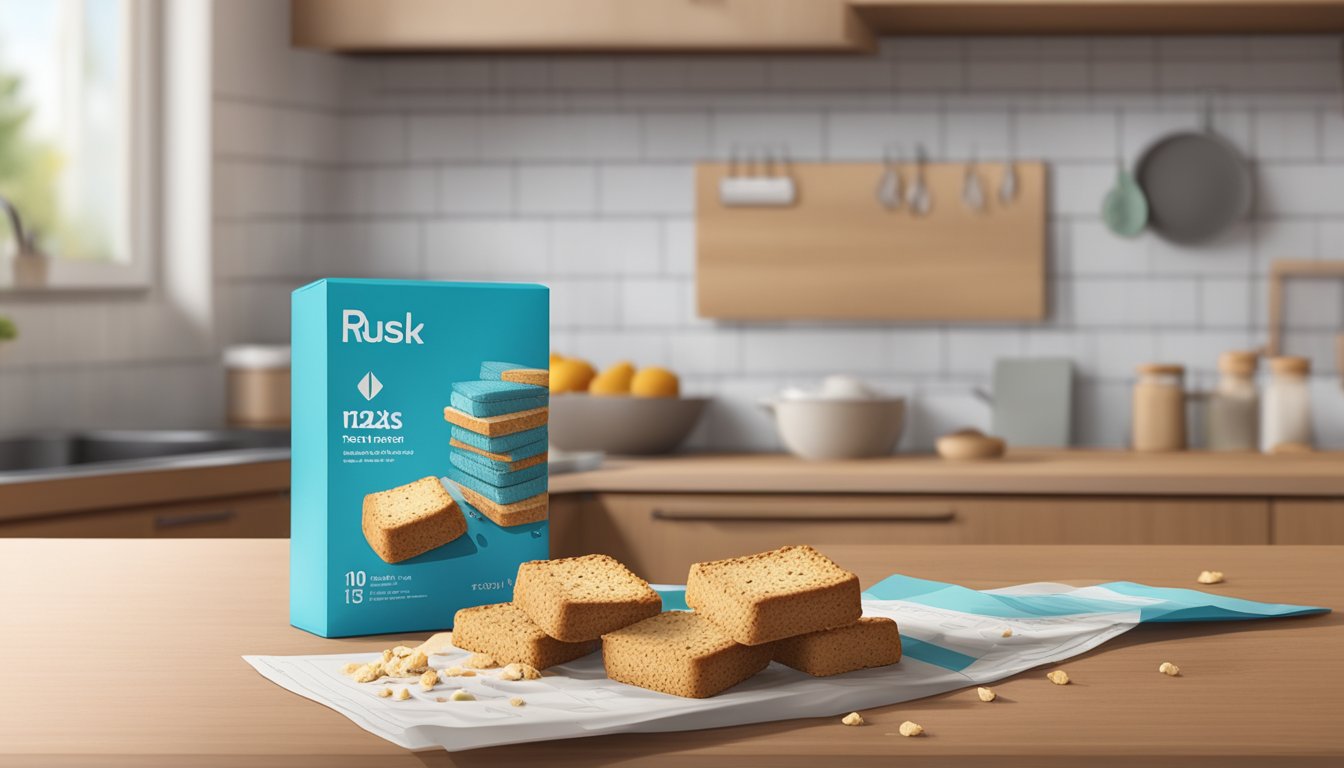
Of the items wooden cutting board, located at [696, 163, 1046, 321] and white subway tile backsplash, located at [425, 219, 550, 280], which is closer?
wooden cutting board, located at [696, 163, 1046, 321]

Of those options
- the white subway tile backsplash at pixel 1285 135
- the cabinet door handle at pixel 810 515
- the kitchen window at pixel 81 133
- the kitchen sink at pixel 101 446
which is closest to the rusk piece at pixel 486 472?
the cabinet door handle at pixel 810 515

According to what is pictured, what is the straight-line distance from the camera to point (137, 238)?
3.01m

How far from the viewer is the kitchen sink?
2605 millimetres

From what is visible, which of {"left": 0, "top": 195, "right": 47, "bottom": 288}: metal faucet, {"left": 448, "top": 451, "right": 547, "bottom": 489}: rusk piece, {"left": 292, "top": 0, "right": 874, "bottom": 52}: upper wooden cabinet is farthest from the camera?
{"left": 292, "top": 0, "right": 874, "bottom": 52}: upper wooden cabinet

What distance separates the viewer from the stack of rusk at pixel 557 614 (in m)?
0.77

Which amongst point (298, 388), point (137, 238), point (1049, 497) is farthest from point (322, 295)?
point (137, 238)

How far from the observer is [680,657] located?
72 centimetres

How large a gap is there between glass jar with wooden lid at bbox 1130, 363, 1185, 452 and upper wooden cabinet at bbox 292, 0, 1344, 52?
2.48 ft

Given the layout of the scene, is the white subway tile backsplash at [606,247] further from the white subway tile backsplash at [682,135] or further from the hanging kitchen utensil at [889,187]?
the hanging kitchen utensil at [889,187]

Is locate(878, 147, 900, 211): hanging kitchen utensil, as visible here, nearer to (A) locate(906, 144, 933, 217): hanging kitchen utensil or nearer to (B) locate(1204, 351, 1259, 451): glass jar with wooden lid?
(A) locate(906, 144, 933, 217): hanging kitchen utensil

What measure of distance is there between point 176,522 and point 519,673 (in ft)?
5.47

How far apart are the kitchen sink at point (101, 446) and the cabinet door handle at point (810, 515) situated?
887 mm

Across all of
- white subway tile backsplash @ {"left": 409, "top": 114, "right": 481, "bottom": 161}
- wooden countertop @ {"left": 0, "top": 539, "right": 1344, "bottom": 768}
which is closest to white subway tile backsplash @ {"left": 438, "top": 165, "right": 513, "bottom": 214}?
white subway tile backsplash @ {"left": 409, "top": 114, "right": 481, "bottom": 161}

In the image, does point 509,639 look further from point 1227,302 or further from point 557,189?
point 1227,302
